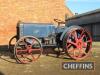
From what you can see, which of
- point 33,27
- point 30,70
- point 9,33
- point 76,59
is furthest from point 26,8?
point 30,70

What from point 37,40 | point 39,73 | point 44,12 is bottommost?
point 39,73

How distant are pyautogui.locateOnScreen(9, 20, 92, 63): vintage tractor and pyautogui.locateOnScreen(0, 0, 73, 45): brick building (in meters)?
4.42

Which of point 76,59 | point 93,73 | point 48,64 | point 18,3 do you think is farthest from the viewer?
point 18,3

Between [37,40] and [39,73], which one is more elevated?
[37,40]

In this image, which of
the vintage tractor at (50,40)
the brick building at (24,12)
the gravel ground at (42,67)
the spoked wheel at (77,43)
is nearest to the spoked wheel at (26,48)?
the vintage tractor at (50,40)

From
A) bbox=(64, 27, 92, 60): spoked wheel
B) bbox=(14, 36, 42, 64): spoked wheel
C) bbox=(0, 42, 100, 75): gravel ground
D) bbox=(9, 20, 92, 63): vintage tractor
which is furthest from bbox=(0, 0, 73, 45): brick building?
bbox=(14, 36, 42, 64): spoked wheel

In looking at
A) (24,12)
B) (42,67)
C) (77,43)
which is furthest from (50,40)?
(24,12)

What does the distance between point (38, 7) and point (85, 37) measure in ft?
17.2

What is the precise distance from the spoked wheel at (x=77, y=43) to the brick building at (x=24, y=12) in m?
4.74

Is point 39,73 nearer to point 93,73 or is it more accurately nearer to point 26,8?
point 93,73

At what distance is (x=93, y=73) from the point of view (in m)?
10.1

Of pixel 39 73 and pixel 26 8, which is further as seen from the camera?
pixel 26 8

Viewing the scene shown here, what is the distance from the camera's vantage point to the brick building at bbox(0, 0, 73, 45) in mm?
17406

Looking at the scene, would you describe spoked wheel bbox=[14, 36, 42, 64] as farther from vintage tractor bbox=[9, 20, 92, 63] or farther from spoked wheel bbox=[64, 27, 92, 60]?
spoked wheel bbox=[64, 27, 92, 60]
